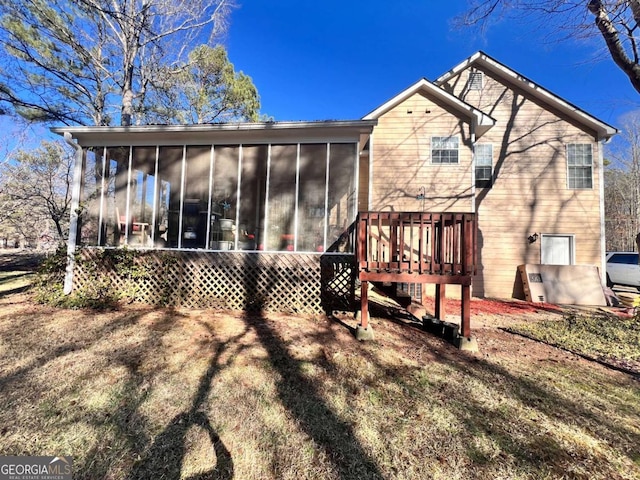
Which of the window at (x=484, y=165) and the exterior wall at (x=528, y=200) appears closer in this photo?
the exterior wall at (x=528, y=200)

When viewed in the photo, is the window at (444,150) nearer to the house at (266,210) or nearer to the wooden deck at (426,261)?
the house at (266,210)

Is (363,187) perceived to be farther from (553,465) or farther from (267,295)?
(553,465)

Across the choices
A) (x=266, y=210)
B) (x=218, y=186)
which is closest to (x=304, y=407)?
(x=266, y=210)

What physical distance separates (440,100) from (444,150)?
142 cm

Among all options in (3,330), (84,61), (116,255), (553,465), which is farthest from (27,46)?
(553,465)

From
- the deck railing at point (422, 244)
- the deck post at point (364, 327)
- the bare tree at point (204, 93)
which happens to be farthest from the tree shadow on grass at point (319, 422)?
the bare tree at point (204, 93)

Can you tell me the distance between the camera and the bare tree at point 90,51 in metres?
9.46

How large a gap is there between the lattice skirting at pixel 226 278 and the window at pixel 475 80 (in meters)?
8.00

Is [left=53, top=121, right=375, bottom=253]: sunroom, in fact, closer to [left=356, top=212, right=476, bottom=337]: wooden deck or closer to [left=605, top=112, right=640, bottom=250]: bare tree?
[left=356, top=212, right=476, bottom=337]: wooden deck

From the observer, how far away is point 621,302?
8609 mm

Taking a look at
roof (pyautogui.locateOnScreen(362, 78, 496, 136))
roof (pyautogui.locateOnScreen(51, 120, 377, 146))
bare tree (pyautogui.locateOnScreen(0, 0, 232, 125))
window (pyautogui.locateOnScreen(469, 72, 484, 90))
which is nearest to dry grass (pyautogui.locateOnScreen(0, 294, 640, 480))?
roof (pyautogui.locateOnScreen(51, 120, 377, 146))

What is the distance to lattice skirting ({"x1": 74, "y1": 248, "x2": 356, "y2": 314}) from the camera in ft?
19.0

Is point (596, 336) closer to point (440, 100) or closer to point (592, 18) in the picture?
point (592, 18)

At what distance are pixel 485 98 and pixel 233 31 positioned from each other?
979 centimetres
